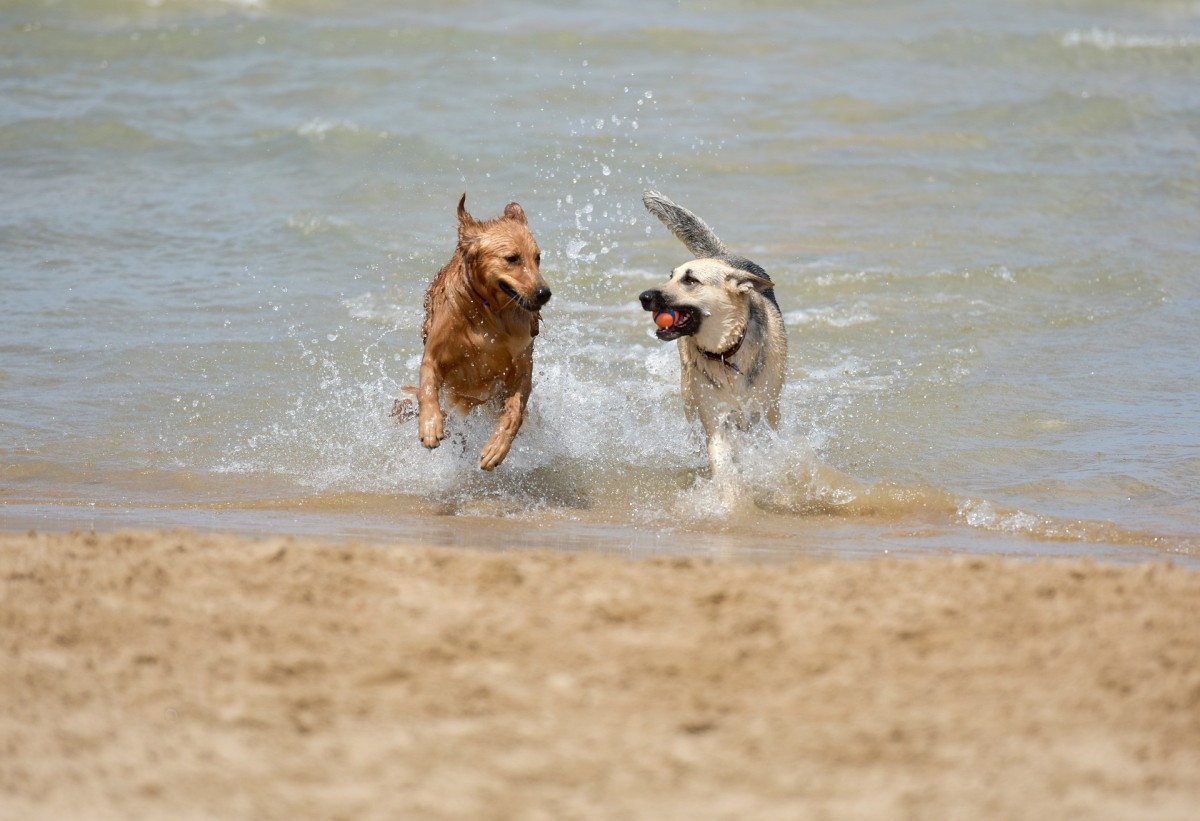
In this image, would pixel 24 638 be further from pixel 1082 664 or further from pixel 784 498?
pixel 784 498

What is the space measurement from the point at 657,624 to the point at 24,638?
5.97ft

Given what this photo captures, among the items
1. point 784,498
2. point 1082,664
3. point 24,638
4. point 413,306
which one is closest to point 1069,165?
point 413,306

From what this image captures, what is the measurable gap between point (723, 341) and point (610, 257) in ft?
17.0

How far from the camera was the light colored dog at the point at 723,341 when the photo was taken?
6770 millimetres

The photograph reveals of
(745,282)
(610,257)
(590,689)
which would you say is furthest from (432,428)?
(610,257)

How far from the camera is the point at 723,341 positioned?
689cm

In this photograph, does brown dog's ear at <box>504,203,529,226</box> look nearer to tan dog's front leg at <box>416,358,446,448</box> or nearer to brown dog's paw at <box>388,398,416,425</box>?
tan dog's front leg at <box>416,358,446,448</box>

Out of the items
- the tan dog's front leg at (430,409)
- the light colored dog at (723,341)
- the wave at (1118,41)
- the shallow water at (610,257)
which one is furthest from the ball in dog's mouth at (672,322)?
the wave at (1118,41)

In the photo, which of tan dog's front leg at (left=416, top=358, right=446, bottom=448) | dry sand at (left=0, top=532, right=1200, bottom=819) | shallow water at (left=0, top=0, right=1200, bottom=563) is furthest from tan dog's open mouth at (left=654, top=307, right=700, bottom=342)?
dry sand at (left=0, top=532, right=1200, bottom=819)

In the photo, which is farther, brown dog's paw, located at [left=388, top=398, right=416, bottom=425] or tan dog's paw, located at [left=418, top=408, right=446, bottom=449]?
brown dog's paw, located at [left=388, top=398, right=416, bottom=425]

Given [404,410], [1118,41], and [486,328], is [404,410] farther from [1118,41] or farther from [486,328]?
[1118,41]

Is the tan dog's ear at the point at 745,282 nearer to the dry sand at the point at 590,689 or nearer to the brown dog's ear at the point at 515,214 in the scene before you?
the brown dog's ear at the point at 515,214

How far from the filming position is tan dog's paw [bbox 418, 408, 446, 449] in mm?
6594

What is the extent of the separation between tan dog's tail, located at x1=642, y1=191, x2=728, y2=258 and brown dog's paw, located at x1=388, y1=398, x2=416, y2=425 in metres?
1.74
